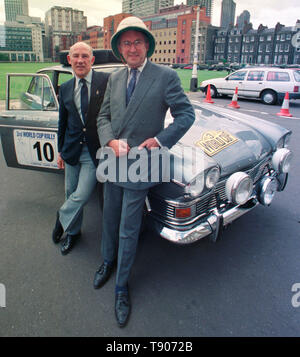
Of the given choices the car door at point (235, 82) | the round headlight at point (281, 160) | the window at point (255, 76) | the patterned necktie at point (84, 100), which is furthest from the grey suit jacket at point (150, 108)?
the car door at point (235, 82)

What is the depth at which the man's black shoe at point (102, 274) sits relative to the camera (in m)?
2.25

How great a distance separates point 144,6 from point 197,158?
18736 centimetres

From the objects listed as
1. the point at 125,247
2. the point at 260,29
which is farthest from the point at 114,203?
the point at 260,29

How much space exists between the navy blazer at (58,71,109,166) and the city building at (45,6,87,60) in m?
125

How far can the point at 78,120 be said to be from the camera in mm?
2379

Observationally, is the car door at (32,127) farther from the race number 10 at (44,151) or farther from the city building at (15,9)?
the city building at (15,9)

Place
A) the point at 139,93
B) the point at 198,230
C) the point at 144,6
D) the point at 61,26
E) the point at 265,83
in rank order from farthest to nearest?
the point at 144,6
the point at 61,26
the point at 265,83
the point at 198,230
the point at 139,93

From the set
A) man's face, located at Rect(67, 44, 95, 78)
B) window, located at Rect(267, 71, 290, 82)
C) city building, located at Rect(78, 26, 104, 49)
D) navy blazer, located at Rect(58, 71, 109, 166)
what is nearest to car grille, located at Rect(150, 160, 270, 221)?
navy blazer, located at Rect(58, 71, 109, 166)

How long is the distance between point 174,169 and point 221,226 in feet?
1.92

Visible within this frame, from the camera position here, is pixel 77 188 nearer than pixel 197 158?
No

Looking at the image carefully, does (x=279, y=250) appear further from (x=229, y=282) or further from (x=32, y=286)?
(x=32, y=286)

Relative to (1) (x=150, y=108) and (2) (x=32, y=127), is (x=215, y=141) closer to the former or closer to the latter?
(1) (x=150, y=108)

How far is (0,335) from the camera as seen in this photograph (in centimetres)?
180

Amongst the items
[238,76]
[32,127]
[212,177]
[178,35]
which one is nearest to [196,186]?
[212,177]
